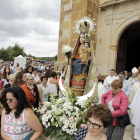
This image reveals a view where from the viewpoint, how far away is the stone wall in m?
5.86

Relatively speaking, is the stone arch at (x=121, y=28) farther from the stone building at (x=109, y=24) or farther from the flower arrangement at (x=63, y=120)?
the flower arrangement at (x=63, y=120)

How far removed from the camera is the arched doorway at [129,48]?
266 inches

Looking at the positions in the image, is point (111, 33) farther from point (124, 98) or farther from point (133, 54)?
point (133, 54)

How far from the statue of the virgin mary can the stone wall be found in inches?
136

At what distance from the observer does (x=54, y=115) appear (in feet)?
6.12

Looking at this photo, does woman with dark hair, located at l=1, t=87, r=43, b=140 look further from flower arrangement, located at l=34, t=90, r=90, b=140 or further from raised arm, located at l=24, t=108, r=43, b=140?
flower arrangement, located at l=34, t=90, r=90, b=140

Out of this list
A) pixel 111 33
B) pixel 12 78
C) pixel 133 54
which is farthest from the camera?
pixel 133 54

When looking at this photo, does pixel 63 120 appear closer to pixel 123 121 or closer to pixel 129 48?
pixel 123 121

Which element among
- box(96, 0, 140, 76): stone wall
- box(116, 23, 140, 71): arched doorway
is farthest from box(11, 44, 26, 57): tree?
box(96, 0, 140, 76): stone wall

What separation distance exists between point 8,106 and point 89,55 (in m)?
2.17

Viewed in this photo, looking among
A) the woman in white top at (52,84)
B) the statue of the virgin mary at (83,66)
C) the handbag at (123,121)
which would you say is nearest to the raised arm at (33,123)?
the handbag at (123,121)

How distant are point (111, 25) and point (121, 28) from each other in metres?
0.56

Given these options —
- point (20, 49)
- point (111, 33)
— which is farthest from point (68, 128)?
point (20, 49)

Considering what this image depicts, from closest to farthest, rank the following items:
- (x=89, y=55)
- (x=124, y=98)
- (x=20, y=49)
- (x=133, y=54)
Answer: (x=124, y=98)
(x=89, y=55)
(x=133, y=54)
(x=20, y=49)
